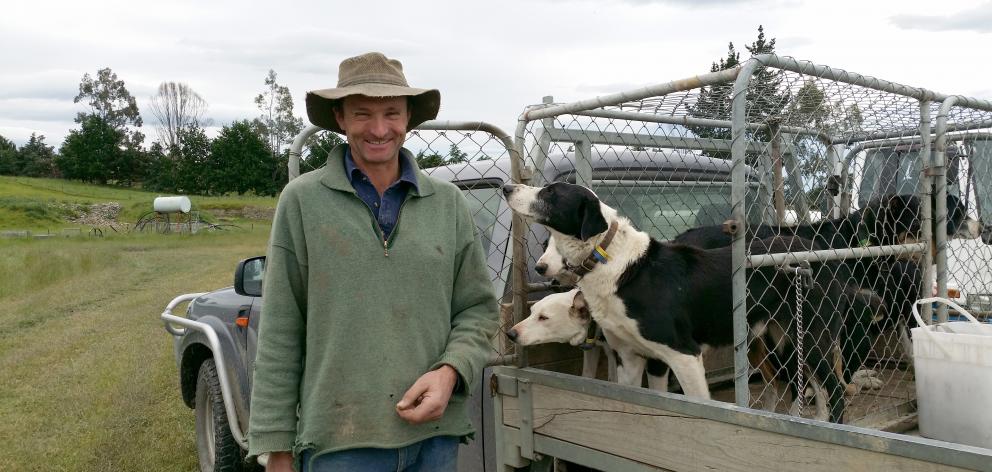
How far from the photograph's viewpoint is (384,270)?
194 centimetres

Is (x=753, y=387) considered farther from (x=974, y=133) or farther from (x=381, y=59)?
(x=381, y=59)

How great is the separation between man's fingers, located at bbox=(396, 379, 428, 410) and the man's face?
0.62 metres

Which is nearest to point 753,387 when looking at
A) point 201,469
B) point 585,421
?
point 585,421

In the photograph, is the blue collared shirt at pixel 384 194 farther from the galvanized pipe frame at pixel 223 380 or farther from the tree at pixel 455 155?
the galvanized pipe frame at pixel 223 380

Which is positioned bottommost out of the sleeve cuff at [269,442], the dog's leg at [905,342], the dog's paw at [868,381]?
the dog's paw at [868,381]

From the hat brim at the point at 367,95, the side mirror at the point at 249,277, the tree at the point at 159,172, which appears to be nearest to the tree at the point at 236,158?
the tree at the point at 159,172

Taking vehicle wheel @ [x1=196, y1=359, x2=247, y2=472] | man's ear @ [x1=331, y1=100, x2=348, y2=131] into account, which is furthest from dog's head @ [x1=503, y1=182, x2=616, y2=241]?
vehicle wheel @ [x1=196, y1=359, x2=247, y2=472]

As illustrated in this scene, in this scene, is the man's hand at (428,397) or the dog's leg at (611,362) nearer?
the man's hand at (428,397)

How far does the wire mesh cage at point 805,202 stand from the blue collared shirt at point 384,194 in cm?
111

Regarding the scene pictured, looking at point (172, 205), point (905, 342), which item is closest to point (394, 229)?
point (905, 342)

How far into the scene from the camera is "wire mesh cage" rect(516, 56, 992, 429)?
10.0 ft

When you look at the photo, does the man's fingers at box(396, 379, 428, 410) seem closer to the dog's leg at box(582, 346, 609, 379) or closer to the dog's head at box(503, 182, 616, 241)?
the dog's head at box(503, 182, 616, 241)

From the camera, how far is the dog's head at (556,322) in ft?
9.72

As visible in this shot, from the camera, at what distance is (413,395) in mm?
1914
